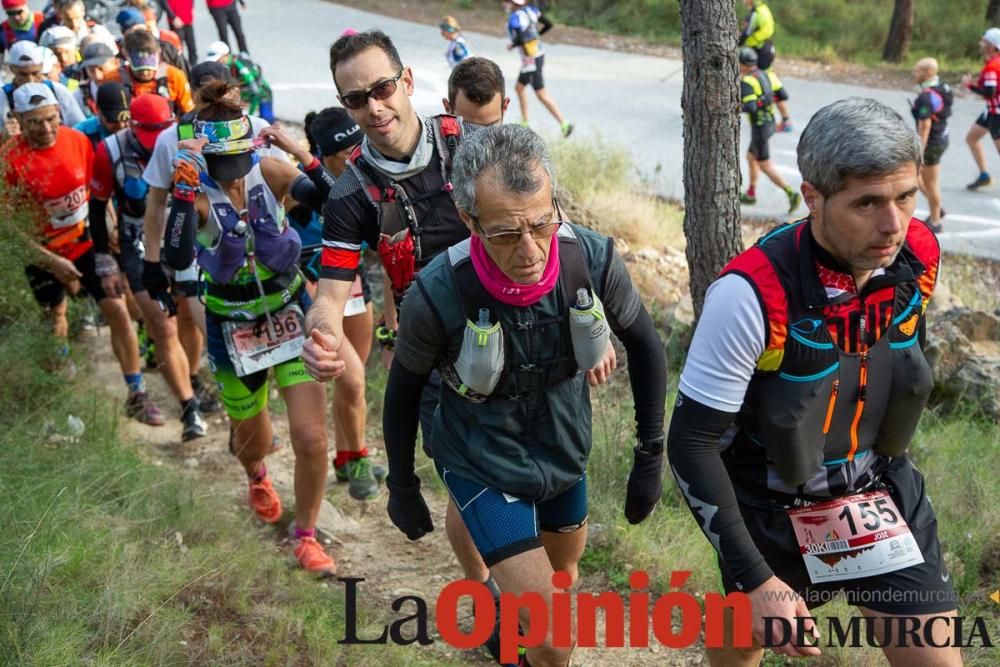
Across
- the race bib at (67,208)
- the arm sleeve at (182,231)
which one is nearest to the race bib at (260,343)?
the arm sleeve at (182,231)

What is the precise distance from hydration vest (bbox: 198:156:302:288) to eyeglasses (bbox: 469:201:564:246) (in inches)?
75.8

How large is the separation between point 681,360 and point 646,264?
5.76 ft

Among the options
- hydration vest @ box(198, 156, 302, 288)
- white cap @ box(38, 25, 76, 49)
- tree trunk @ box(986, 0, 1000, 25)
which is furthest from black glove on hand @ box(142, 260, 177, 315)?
tree trunk @ box(986, 0, 1000, 25)

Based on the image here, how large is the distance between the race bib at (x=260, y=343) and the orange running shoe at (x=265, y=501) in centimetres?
72

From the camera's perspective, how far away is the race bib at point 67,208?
6.44 metres

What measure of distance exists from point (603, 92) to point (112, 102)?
10.5m

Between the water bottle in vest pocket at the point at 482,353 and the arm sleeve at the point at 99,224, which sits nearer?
the water bottle in vest pocket at the point at 482,353

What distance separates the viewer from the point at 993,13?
19.1 meters

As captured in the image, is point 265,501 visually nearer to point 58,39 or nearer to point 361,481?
point 361,481

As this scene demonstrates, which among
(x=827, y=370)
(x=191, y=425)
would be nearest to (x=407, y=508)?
(x=827, y=370)

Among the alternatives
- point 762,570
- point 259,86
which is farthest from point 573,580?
point 259,86

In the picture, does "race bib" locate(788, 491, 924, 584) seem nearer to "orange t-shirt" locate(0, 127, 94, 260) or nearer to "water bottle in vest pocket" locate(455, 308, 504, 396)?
"water bottle in vest pocket" locate(455, 308, 504, 396)

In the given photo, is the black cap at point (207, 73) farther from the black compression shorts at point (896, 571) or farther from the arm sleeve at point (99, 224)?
the black compression shorts at point (896, 571)

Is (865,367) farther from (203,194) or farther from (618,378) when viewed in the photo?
(618,378)
